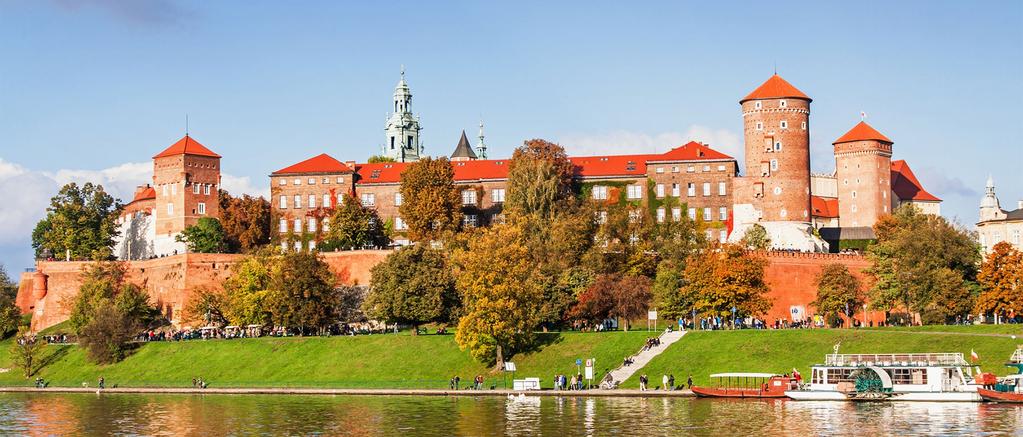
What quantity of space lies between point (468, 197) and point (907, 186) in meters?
41.0

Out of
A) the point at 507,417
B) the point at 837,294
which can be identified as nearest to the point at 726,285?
the point at 837,294

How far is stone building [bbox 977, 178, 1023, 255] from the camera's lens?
12319cm

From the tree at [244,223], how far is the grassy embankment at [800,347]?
49.2m

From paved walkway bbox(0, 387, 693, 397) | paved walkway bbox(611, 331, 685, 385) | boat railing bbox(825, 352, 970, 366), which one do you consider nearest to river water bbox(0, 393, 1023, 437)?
paved walkway bbox(0, 387, 693, 397)

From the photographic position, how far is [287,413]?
204 feet

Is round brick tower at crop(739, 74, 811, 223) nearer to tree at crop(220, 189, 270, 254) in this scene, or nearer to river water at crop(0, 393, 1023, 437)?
tree at crop(220, 189, 270, 254)

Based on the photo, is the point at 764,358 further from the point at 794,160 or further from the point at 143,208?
the point at 143,208

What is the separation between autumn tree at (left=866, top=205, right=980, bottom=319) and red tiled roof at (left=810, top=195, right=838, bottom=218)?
945 inches

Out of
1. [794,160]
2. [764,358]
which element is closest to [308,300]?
[764,358]

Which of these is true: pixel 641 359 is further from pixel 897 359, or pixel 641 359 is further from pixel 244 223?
pixel 244 223

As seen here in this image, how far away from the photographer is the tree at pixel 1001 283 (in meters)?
82.2

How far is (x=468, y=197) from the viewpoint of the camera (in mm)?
115062

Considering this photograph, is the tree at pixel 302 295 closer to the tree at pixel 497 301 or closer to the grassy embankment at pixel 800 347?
the tree at pixel 497 301

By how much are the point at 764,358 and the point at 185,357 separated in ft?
117
